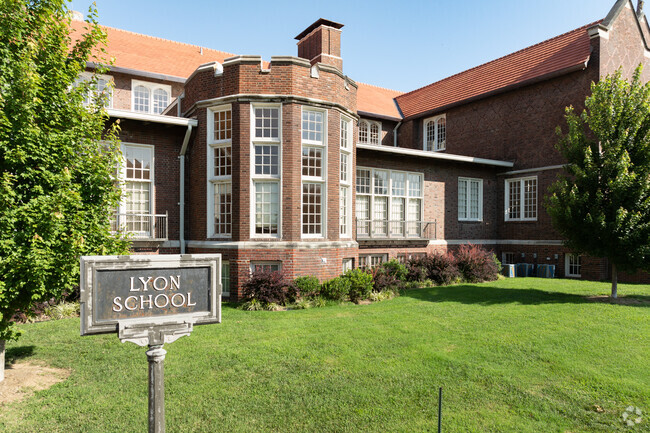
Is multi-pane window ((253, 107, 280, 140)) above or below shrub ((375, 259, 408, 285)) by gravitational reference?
above

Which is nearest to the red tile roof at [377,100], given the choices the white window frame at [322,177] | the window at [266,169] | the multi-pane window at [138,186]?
the white window frame at [322,177]

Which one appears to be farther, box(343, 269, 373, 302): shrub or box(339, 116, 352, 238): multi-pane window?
box(339, 116, 352, 238): multi-pane window

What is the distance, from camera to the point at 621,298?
1228 cm

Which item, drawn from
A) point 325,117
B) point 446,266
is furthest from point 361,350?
point 446,266

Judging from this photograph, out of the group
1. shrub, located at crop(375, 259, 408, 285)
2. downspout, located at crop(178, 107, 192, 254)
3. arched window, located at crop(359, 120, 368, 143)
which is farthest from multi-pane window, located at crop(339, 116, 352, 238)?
arched window, located at crop(359, 120, 368, 143)

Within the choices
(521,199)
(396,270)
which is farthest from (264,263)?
(521,199)

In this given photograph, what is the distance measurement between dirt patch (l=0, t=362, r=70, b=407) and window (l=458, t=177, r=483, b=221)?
17886 millimetres

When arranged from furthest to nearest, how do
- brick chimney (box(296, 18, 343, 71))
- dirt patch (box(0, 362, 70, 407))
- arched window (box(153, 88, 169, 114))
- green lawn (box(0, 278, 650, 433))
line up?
arched window (box(153, 88, 169, 114)), brick chimney (box(296, 18, 343, 71)), dirt patch (box(0, 362, 70, 407)), green lawn (box(0, 278, 650, 433))

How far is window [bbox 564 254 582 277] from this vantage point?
18.2 metres

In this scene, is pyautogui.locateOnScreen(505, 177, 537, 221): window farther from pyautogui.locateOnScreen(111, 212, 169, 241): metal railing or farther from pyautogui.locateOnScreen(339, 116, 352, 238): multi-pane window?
pyautogui.locateOnScreen(111, 212, 169, 241): metal railing

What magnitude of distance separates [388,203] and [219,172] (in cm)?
803

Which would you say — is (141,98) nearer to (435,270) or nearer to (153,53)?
(153,53)

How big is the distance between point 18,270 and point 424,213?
Result: 16313 mm

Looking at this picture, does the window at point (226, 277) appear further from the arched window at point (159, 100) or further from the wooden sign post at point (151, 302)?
the arched window at point (159, 100)
